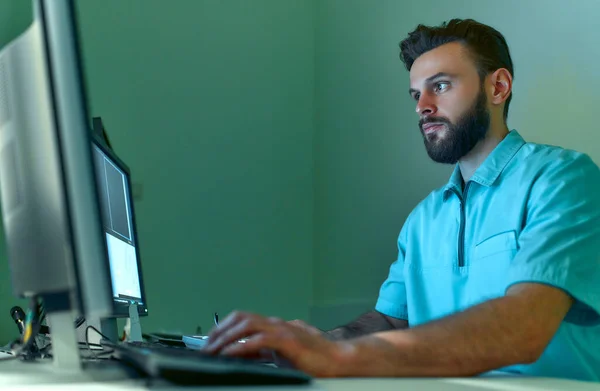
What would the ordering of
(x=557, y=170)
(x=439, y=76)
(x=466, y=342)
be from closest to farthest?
(x=466, y=342) → (x=557, y=170) → (x=439, y=76)

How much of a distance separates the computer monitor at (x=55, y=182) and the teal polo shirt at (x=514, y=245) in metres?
0.66

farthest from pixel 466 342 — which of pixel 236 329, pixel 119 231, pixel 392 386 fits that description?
pixel 119 231

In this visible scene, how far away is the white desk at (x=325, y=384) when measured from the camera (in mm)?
649

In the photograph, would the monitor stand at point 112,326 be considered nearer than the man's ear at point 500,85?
Yes

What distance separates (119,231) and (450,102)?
0.86 m

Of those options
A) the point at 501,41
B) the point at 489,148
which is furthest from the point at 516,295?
the point at 501,41

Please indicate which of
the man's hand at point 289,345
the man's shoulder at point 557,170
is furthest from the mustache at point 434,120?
the man's hand at point 289,345

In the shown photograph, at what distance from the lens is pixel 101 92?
279cm

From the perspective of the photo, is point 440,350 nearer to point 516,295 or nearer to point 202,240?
point 516,295

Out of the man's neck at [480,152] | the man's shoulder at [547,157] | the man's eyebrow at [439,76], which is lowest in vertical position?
the man's shoulder at [547,157]

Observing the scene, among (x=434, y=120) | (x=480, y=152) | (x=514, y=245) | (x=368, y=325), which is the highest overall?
(x=434, y=120)

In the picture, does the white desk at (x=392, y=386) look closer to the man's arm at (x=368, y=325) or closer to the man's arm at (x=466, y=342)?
the man's arm at (x=466, y=342)

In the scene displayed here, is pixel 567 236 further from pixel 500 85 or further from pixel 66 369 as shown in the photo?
pixel 66 369

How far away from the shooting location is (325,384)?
0.70 m
